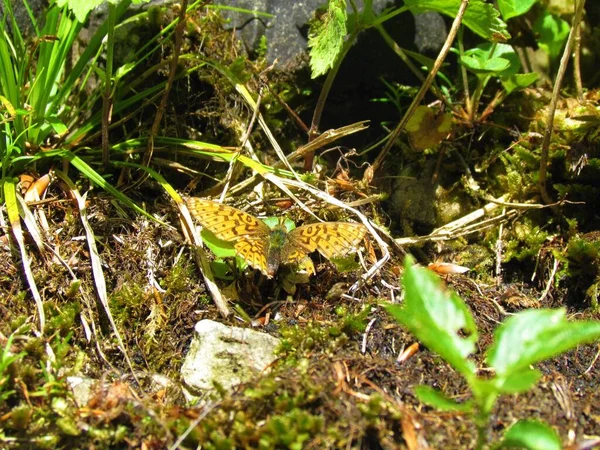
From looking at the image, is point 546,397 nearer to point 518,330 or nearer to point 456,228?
point 518,330

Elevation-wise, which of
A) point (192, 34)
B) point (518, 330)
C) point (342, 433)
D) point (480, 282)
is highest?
point (192, 34)

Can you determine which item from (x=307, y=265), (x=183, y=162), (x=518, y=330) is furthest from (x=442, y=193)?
(x=518, y=330)

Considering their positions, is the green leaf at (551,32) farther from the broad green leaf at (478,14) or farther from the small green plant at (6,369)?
the small green plant at (6,369)

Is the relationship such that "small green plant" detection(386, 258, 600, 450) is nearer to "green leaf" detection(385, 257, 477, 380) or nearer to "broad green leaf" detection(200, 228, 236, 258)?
"green leaf" detection(385, 257, 477, 380)

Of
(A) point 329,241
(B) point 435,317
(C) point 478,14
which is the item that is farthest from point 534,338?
(C) point 478,14

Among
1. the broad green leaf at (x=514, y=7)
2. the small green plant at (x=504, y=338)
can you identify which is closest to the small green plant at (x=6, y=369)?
the small green plant at (x=504, y=338)
